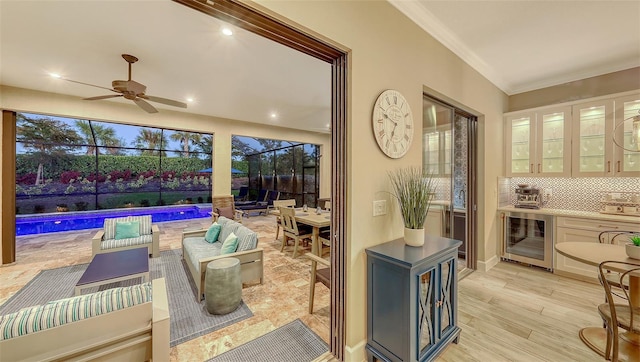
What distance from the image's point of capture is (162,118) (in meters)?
5.85

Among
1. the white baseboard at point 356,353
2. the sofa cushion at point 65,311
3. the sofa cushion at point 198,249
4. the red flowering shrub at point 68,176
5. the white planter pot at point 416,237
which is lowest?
the white baseboard at point 356,353

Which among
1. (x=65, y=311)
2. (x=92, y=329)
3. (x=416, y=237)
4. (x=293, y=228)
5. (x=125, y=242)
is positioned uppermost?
(x=416, y=237)

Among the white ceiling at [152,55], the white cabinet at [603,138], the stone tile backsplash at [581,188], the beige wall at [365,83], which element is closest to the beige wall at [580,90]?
the white cabinet at [603,138]

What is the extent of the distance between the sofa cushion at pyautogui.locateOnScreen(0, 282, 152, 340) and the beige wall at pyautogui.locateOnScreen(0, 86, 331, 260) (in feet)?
17.6

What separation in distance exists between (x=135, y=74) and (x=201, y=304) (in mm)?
3729

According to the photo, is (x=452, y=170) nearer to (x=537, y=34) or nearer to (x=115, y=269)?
(x=537, y=34)

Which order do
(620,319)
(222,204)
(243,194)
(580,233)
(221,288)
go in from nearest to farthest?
(620,319) → (221,288) → (580,233) → (222,204) → (243,194)

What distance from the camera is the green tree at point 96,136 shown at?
7.73 m

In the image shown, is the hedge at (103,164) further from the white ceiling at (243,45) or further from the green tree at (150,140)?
the white ceiling at (243,45)

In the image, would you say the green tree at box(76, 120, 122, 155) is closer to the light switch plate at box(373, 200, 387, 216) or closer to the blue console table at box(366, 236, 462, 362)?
the light switch plate at box(373, 200, 387, 216)

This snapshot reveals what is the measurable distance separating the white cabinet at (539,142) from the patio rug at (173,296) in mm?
4893

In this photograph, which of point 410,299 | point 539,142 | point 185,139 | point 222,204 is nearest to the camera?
point 410,299

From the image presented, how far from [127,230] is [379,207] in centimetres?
459

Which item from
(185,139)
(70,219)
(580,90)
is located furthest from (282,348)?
(70,219)
